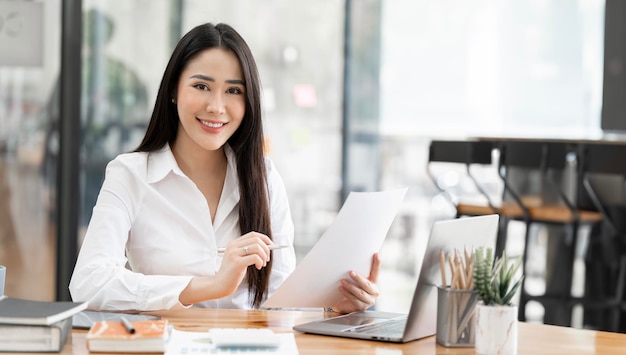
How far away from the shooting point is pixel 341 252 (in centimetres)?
192

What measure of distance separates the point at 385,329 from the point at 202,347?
1.30 feet

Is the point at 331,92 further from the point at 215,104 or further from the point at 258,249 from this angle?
the point at 258,249

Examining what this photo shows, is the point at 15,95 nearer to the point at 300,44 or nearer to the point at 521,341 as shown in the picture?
the point at 300,44

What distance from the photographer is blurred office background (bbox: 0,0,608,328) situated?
412 centimetres

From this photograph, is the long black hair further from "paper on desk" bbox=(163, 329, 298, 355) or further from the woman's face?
"paper on desk" bbox=(163, 329, 298, 355)

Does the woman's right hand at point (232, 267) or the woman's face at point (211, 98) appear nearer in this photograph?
the woman's right hand at point (232, 267)

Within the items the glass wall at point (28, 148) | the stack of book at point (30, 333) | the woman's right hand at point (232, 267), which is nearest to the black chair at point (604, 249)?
the glass wall at point (28, 148)

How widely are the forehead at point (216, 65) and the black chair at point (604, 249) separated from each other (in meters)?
2.29

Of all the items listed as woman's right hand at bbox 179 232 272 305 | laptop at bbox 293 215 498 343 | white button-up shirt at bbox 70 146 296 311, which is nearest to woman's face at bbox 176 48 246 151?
white button-up shirt at bbox 70 146 296 311

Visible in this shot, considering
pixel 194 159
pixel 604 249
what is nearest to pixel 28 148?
pixel 194 159

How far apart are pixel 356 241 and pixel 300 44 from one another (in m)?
3.17

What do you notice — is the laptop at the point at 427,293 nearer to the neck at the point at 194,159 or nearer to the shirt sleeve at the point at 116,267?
the shirt sleeve at the point at 116,267

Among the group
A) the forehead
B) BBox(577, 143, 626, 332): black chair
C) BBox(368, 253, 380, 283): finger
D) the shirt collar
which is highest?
the forehead

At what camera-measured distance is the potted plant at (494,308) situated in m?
1.61
